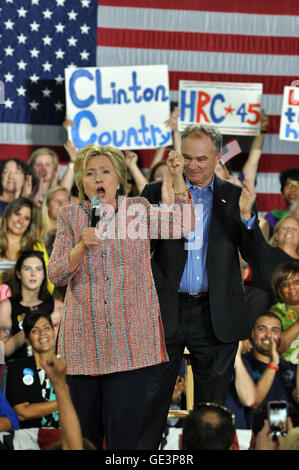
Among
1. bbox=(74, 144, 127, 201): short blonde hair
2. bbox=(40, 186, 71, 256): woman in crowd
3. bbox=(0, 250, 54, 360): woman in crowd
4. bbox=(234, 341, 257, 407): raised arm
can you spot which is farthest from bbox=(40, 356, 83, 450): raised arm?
bbox=(40, 186, 71, 256): woman in crowd

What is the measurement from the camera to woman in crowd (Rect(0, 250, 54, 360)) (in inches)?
195

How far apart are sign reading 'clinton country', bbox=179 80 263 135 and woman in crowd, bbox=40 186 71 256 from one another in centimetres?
110

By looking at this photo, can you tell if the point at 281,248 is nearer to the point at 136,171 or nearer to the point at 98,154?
the point at 136,171

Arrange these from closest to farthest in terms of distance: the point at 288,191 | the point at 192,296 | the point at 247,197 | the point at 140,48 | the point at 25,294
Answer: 1. the point at 247,197
2. the point at 192,296
3. the point at 25,294
4. the point at 288,191
5. the point at 140,48

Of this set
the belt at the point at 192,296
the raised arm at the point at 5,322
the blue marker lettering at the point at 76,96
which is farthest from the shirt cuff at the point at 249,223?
the blue marker lettering at the point at 76,96

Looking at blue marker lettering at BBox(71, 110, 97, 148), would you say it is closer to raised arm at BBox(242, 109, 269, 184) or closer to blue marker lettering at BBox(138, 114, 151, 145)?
blue marker lettering at BBox(138, 114, 151, 145)

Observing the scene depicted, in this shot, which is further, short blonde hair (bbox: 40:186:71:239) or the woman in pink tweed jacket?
short blonde hair (bbox: 40:186:71:239)

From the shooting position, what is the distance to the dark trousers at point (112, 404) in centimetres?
280

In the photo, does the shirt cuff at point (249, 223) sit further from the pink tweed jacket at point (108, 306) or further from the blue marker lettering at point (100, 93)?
the blue marker lettering at point (100, 93)

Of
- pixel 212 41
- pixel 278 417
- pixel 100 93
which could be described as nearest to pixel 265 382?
pixel 278 417

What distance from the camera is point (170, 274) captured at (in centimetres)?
335

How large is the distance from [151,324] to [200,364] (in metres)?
0.60

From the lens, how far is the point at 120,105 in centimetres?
609
